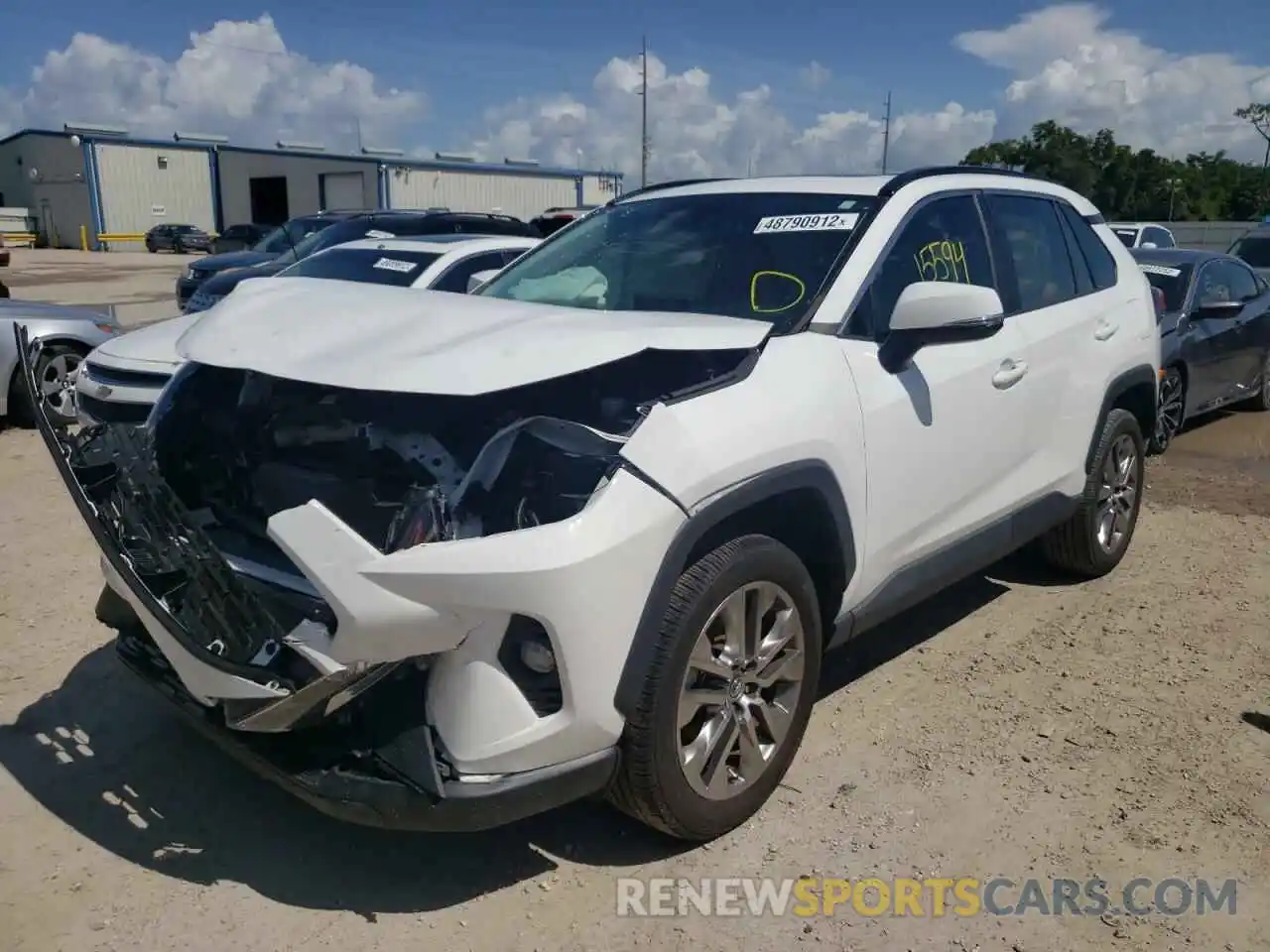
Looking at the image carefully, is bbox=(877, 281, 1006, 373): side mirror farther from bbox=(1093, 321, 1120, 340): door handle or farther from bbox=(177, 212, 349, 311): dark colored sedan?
bbox=(177, 212, 349, 311): dark colored sedan

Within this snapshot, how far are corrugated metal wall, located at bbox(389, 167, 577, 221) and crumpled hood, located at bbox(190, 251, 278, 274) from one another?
1208 inches

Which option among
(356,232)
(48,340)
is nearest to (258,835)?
(48,340)

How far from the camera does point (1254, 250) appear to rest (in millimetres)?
14055

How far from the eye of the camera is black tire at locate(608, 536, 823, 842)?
2582mm

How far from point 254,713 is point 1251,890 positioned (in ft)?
8.66

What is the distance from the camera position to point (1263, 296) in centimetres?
912

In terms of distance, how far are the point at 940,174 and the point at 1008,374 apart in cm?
81

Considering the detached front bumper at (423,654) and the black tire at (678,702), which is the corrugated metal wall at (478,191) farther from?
the detached front bumper at (423,654)

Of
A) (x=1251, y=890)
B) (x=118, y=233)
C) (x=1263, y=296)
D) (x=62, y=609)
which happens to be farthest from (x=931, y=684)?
(x=118, y=233)

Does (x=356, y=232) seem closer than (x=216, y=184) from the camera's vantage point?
Yes

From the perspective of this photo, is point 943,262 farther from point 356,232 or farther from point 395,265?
point 356,232

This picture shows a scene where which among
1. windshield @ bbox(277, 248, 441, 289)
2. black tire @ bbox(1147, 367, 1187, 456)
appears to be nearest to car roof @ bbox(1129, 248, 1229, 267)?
black tire @ bbox(1147, 367, 1187, 456)

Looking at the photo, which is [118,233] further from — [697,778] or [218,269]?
[697,778]

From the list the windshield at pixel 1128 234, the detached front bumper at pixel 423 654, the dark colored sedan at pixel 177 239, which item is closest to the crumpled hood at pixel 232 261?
the detached front bumper at pixel 423 654
